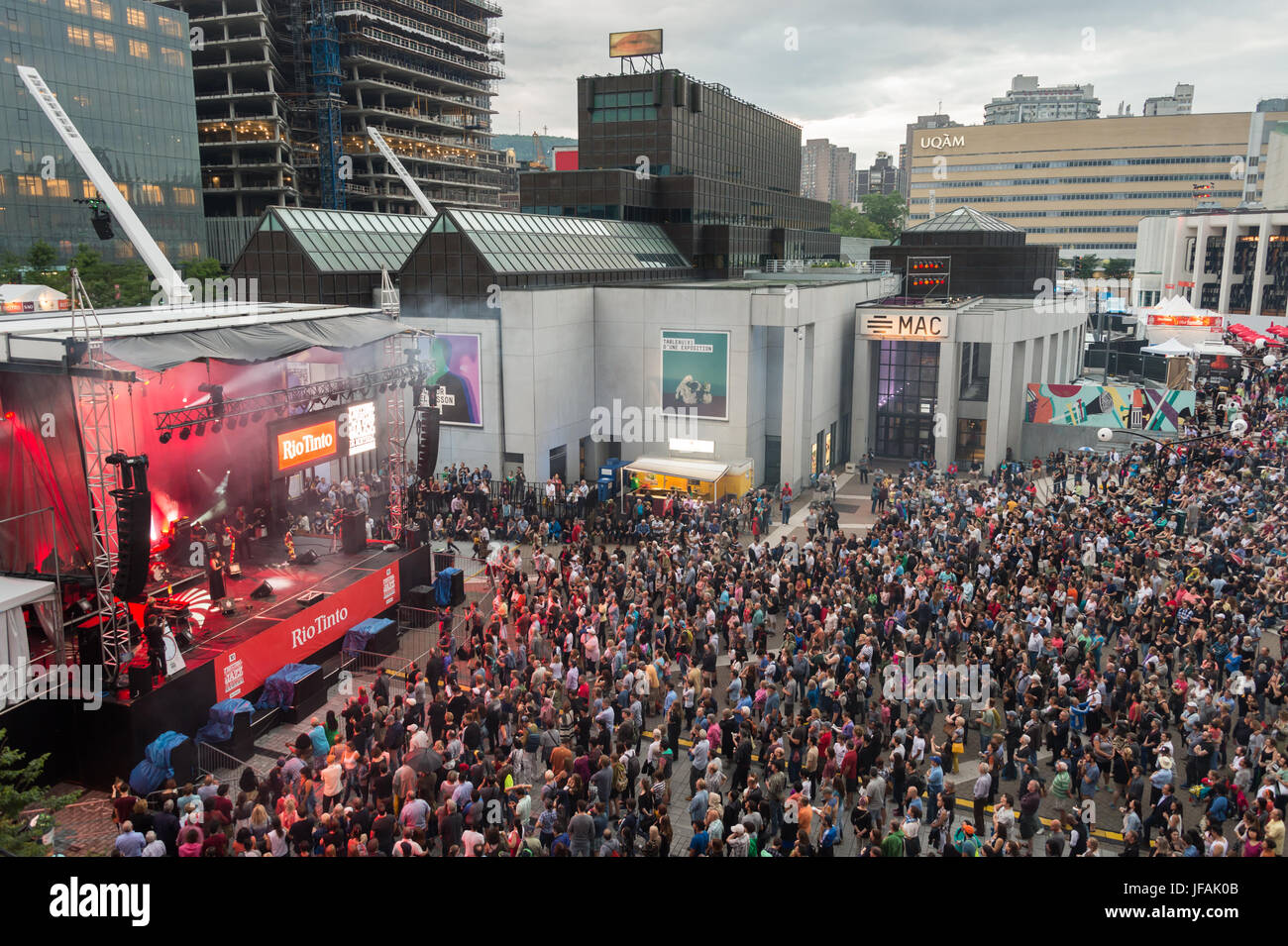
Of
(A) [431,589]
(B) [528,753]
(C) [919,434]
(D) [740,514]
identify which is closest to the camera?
(B) [528,753]

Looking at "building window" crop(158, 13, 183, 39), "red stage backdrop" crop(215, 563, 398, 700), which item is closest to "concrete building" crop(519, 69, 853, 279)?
"red stage backdrop" crop(215, 563, 398, 700)

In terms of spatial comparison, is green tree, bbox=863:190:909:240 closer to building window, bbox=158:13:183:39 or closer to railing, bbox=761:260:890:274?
railing, bbox=761:260:890:274

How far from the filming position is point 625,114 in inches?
2178

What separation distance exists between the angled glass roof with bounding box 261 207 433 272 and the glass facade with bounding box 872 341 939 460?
2223 cm

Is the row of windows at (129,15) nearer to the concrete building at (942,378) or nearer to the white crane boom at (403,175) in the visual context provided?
the white crane boom at (403,175)

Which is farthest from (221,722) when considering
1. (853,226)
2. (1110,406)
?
(853,226)

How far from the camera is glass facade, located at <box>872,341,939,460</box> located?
42.1 meters

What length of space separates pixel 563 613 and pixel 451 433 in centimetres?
1632

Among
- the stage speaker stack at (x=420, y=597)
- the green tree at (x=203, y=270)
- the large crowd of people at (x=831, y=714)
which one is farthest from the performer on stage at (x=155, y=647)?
the green tree at (x=203, y=270)

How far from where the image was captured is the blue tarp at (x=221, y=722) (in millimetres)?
16828

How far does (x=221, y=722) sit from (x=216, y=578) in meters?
4.59

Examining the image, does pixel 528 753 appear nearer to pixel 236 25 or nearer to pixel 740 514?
pixel 740 514

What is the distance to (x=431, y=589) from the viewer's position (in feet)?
79.5
